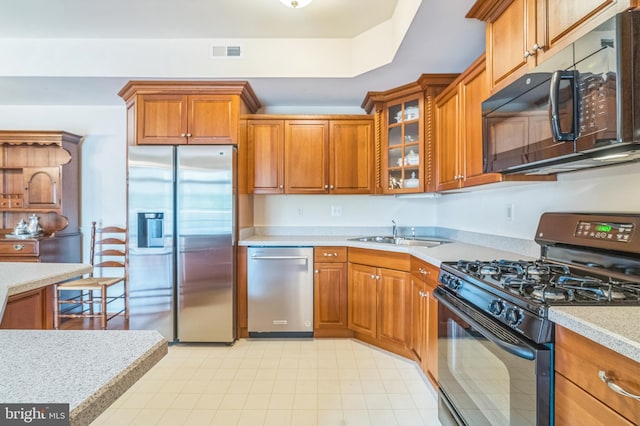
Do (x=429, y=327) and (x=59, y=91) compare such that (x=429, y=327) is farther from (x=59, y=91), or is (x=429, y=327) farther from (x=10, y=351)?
(x=59, y=91)

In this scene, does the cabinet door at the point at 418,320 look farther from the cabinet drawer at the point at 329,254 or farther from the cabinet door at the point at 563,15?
the cabinet door at the point at 563,15

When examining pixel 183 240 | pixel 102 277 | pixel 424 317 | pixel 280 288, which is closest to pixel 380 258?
pixel 424 317

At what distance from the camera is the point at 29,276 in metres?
1.24

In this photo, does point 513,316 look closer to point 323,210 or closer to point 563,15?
point 563,15

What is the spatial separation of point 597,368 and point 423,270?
1345mm

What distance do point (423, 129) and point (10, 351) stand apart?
279 centimetres

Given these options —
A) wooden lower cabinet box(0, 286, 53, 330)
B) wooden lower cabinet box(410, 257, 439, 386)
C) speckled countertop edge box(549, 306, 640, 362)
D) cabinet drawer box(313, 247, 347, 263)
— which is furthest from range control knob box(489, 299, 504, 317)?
wooden lower cabinet box(0, 286, 53, 330)

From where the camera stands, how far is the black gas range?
1013 mm

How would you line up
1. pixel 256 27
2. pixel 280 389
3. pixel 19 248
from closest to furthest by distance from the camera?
pixel 280 389
pixel 256 27
pixel 19 248

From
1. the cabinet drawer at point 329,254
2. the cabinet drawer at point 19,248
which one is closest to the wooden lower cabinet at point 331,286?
the cabinet drawer at point 329,254

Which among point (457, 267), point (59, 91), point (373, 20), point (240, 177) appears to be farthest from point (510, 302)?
point (59, 91)

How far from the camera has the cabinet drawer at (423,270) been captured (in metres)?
1.97

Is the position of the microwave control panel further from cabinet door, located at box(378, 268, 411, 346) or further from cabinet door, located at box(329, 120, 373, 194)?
cabinet door, located at box(329, 120, 373, 194)

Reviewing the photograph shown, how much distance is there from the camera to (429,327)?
2.06 m
